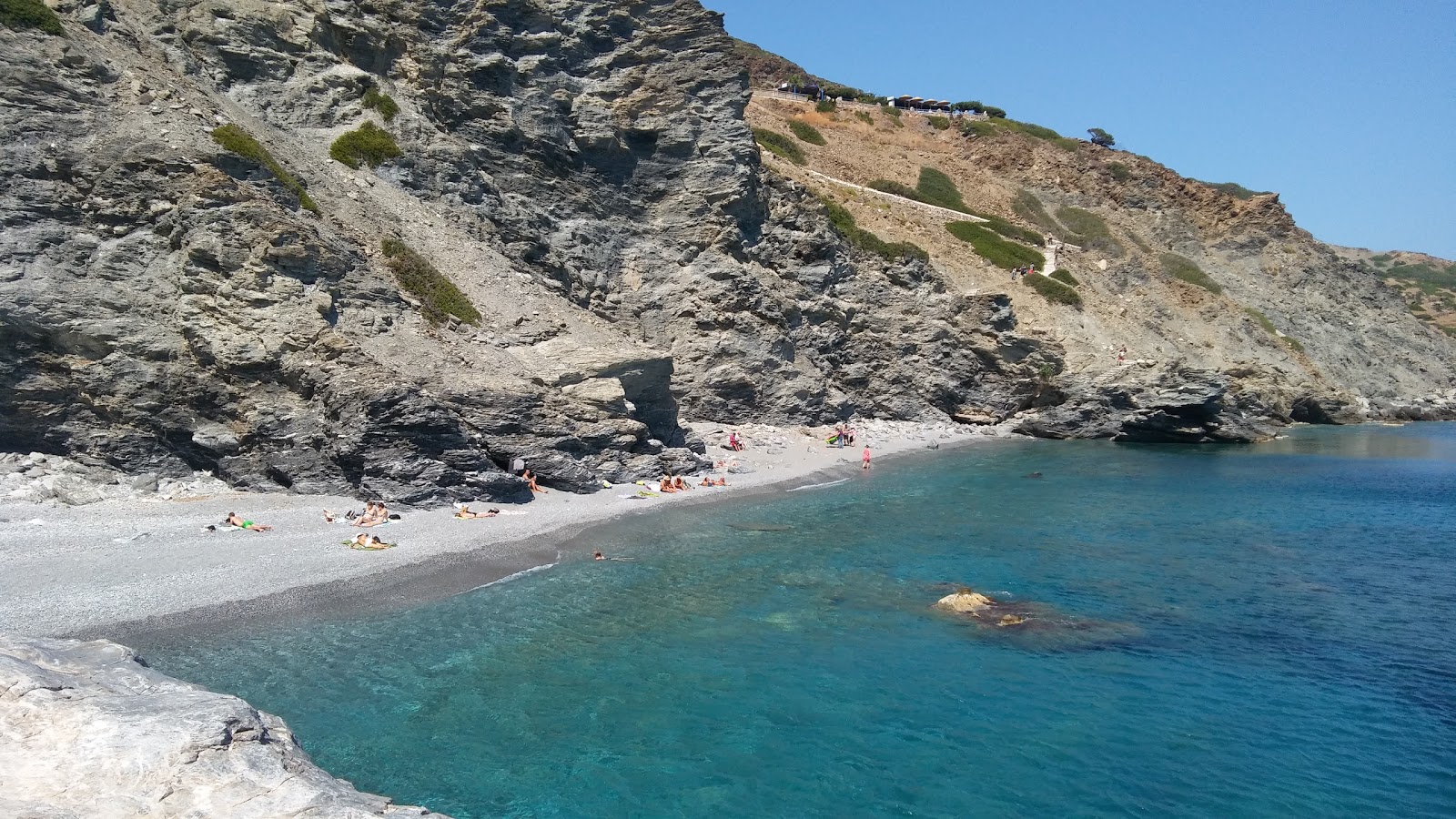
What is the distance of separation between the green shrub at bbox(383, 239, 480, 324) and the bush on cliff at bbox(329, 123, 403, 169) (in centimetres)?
536

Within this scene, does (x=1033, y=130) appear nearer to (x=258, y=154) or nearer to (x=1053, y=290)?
(x=1053, y=290)

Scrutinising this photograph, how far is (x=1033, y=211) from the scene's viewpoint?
2808 inches

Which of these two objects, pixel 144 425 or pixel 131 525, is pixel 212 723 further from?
pixel 144 425

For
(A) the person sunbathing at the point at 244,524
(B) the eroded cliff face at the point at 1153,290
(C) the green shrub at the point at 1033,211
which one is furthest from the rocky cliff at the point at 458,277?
(C) the green shrub at the point at 1033,211

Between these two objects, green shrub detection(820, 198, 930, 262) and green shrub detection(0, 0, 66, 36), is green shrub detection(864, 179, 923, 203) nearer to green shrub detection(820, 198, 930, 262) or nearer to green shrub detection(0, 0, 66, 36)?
green shrub detection(820, 198, 930, 262)

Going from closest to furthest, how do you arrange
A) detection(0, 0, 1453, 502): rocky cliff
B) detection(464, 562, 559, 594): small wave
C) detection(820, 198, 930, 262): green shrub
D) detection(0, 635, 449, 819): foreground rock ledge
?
1. detection(0, 635, 449, 819): foreground rock ledge
2. detection(464, 562, 559, 594): small wave
3. detection(0, 0, 1453, 502): rocky cliff
4. detection(820, 198, 930, 262): green shrub

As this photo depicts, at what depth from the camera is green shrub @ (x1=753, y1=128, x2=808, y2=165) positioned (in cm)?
6003

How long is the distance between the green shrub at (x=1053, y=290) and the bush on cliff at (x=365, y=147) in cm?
3797

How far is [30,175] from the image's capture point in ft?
68.0

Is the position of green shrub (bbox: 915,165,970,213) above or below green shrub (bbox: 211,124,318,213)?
above

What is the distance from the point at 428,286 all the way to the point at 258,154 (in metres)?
5.97

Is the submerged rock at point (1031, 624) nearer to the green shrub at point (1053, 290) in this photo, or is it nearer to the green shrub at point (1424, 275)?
the green shrub at point (1053, 290)

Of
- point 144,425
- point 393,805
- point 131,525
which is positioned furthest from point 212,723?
point 144,425

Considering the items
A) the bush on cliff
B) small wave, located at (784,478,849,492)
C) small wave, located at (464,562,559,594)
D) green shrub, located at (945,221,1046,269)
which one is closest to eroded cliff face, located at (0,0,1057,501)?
the bush on cliff
